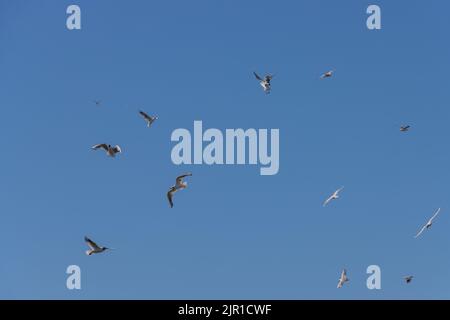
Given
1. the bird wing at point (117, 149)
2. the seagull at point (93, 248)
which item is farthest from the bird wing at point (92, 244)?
the bird wing at point (117, 149)

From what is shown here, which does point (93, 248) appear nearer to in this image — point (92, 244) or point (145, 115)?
point (92, 244)

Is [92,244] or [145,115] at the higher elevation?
[145,115]

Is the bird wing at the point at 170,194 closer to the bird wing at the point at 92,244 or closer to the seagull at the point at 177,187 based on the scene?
the seagull at the point at 177,187

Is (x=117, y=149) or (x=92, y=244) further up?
(x=117, y=149)

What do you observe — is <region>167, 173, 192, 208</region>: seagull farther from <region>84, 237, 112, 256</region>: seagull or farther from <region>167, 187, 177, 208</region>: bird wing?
<region>84, 237, 112, 256</region>: seagull

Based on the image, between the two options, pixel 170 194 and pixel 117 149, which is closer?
pixel 170 194

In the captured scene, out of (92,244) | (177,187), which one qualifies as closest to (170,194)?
(177,187)

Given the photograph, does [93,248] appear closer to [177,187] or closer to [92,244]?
[92,244]

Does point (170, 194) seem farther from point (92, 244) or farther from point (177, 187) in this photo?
point (92, 244)

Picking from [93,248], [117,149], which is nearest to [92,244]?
[93,248]

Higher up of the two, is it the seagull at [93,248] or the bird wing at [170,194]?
the bird wing at [170,194]
